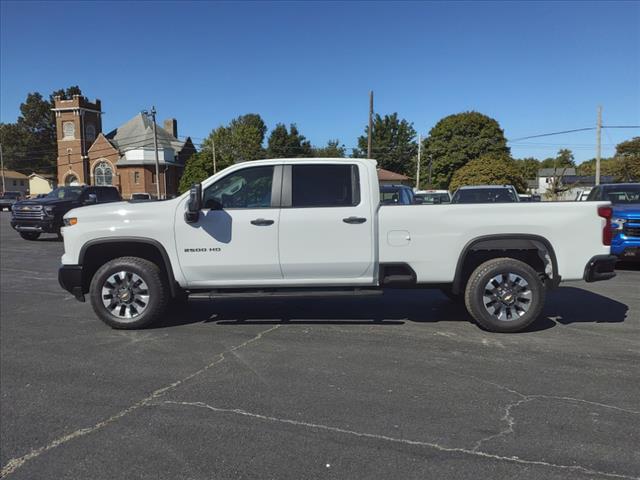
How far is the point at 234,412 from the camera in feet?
12.3

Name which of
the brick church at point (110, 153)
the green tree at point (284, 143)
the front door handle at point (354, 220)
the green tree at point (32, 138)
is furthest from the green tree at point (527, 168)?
the green tree at point (32, 138)

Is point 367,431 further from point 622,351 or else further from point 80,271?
point 80,271

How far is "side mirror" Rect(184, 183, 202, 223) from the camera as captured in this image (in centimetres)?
549

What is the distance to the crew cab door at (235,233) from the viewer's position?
566 cm

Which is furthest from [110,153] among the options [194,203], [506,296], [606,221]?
[606,221]

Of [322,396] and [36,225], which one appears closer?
[322,396]

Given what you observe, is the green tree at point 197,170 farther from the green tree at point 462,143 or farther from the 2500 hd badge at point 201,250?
the 2500 hd badge at point 201,250

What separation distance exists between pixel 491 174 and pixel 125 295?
45.9 meters

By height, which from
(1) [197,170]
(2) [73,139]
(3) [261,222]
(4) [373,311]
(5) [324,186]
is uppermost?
(2) [73,139]

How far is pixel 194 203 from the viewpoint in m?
5.54

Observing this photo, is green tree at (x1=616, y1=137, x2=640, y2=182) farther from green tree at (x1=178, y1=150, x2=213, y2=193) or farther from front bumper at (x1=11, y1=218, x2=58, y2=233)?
front bumper at (x1=11, y1=218, x2=58, y2=233)

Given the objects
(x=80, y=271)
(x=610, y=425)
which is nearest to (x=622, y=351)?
(x=610, y=425)

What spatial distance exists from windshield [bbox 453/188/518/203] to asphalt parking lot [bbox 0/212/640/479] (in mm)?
7217

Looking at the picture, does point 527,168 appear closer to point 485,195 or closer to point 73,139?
point 73,139
